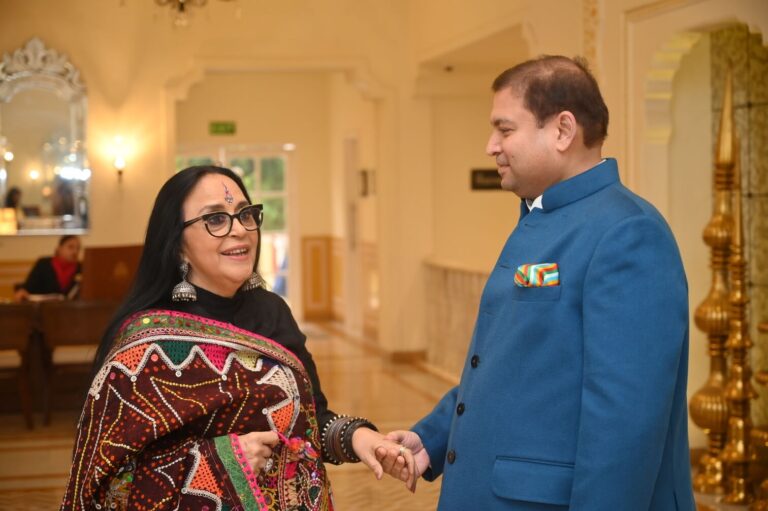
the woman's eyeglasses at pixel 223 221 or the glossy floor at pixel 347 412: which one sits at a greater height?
the woman's eyeglasses at pixel 223 221

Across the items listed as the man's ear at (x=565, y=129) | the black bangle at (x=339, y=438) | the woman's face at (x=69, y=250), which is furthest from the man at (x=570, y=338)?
the woman's face at (x=69, y=250)

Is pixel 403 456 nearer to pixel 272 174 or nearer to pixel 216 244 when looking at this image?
pixel 216 244

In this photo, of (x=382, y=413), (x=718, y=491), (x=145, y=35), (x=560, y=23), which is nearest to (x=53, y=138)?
(x=145, y=35)

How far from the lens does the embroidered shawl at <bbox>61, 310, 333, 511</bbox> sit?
2.28 meters

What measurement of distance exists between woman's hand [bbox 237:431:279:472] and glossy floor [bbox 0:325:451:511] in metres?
3.38

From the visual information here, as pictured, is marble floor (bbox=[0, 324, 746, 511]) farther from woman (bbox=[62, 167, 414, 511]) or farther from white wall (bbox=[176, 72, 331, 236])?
woman (bbox=[62, 167, 414, 511])

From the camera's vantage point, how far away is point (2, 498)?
6.12m

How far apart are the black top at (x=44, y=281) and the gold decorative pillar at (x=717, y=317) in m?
5.68

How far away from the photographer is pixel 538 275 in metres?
2.13

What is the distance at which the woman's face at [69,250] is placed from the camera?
9.34 meters

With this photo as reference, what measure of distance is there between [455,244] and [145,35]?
12.5 ft

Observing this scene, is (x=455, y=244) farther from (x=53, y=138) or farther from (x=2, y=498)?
(x=2, y=498)

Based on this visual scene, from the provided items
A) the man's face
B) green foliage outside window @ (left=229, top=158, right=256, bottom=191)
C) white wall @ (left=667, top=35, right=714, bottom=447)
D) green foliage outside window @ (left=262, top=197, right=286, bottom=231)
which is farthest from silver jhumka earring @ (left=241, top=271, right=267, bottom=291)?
green foliage outside window @ (left=262, top=197, right=286, bottom=231)

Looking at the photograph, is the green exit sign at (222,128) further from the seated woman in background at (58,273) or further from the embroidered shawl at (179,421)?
the embroidered shawl at (179,421)
